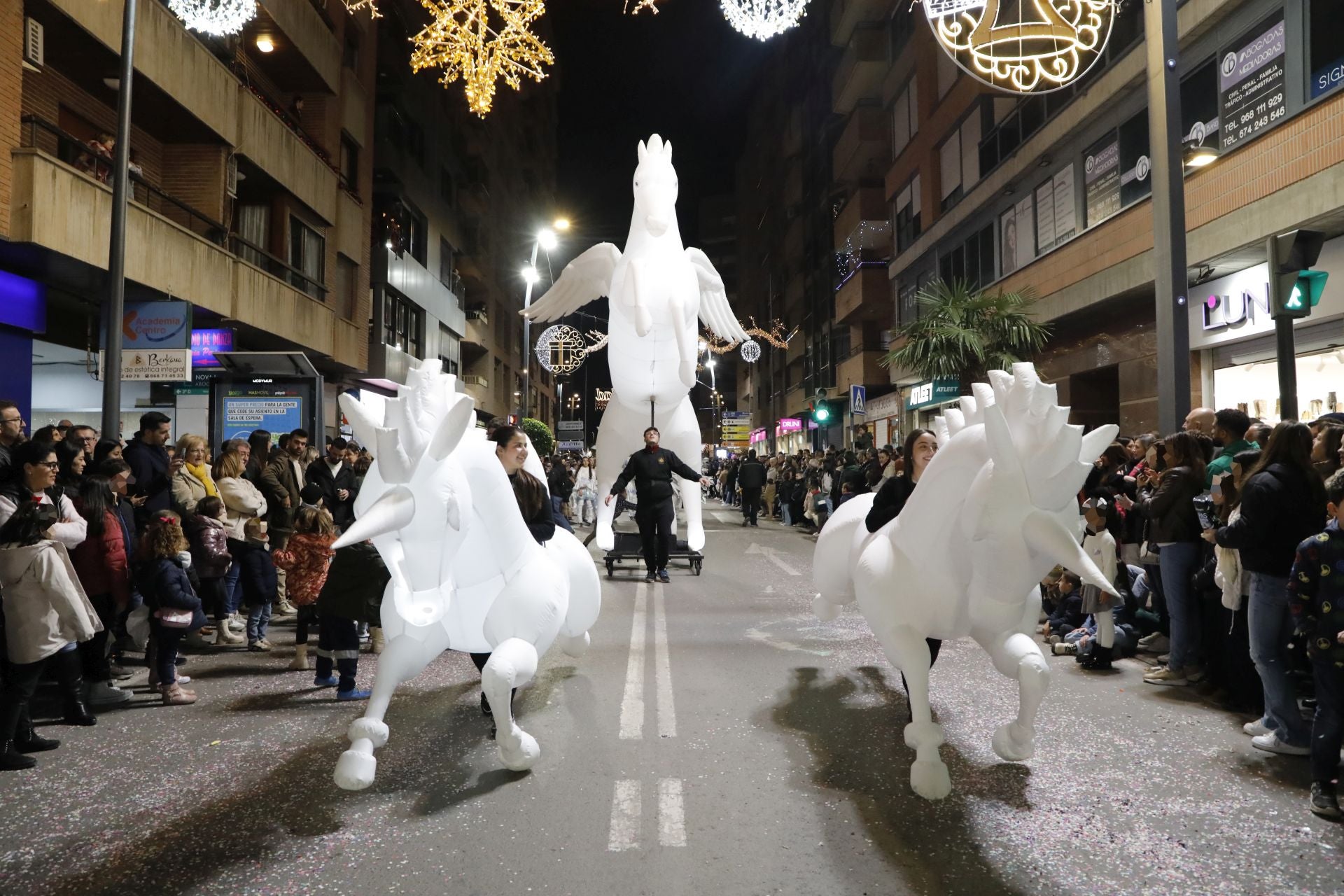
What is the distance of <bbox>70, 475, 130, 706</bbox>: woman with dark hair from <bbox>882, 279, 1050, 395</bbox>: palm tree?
11105 mm

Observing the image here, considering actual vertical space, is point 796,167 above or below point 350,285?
above

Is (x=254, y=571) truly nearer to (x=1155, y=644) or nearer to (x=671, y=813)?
(x=671, y=813)

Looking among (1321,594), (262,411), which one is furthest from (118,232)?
(1321,594)

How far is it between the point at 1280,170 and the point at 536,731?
11263 mm

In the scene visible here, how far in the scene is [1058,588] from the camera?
708 centimetres

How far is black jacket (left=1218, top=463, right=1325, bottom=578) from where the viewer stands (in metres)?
4.29

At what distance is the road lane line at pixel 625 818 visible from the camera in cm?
331

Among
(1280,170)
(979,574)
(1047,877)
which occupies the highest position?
(1280,170)

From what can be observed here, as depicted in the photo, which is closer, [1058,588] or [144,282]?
[1058,588]

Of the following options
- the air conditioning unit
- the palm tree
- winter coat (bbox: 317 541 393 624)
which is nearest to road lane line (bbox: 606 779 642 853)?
winter coat (bbox: 317 541 393 624)

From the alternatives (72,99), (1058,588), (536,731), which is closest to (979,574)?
(536,731)

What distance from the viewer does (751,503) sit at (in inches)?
773

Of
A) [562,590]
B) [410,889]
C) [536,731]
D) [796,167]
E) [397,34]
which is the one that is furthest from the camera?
[796,167]

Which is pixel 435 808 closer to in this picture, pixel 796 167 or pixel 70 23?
pixel 70 23
